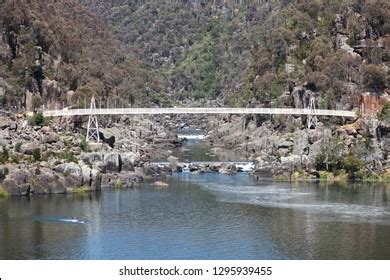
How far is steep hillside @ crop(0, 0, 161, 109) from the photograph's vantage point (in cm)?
9900

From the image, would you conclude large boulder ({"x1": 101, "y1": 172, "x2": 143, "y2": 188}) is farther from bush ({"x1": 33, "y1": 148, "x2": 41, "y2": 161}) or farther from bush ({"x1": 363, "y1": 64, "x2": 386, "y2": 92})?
bush ({"x1": 363, "y1": 64, "x2": 386, "y2": 92})

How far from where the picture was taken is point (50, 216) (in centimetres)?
5875

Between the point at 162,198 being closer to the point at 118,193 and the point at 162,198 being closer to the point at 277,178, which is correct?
the point at 118,193

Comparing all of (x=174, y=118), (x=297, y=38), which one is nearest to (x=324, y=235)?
(x=297, y=38)

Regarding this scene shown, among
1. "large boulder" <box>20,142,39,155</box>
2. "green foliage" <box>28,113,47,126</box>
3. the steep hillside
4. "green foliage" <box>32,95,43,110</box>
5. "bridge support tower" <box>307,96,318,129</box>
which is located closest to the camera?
"large boulder" <box>20,142,39,155</box>

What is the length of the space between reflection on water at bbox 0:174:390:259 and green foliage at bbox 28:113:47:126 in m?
16.5

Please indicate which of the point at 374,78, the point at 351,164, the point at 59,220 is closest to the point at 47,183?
the point at 59,220

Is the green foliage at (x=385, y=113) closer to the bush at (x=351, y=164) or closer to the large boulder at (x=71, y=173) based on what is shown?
the bush at (x=351, y=164)

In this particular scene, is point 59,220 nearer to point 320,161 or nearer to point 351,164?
point 320,161

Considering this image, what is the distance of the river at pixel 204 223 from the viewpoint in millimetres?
48812

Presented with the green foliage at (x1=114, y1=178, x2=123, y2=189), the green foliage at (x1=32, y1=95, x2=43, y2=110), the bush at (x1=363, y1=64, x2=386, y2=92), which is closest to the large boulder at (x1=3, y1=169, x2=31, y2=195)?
the green foliage at (x1=114, y1=178, x2=123, y2=189)

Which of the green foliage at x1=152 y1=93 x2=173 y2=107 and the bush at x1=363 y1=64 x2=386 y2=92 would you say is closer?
the bush at x1=363 y1=64 x2=386 y2=92

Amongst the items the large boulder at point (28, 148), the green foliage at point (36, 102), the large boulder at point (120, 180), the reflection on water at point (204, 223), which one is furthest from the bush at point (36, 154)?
the green foliage at point (36, 102)
